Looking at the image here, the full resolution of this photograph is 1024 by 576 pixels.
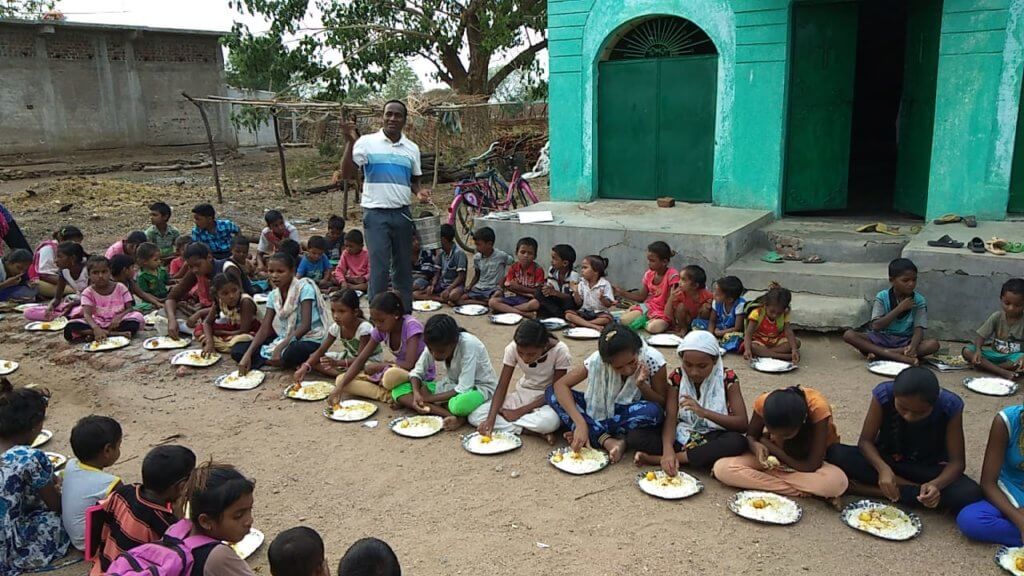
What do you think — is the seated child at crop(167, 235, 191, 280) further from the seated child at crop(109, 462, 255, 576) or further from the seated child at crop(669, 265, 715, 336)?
the seated child at crop(109, 462, 255, 576)

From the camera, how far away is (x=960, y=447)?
10.3 ft

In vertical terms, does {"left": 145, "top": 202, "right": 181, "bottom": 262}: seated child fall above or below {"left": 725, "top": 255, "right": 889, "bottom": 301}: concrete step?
above

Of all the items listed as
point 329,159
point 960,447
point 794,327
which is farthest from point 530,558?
point 329,159

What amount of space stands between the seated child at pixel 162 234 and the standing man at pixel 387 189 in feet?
8.64

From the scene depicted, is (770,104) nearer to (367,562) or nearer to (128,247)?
(128,247)

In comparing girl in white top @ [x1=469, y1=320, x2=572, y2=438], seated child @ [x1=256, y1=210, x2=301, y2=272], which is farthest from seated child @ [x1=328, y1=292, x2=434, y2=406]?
seated child @ [x1=256, y1=210, x2=301, y2=272]

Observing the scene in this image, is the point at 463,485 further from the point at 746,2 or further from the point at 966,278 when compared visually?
the point at 746,2

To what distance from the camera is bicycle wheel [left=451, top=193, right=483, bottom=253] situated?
961cm

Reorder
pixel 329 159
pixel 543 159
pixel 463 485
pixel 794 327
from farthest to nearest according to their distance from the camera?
pixel 329 159 → pixel 543 159 → pixel 794 327 → pixel 463 485

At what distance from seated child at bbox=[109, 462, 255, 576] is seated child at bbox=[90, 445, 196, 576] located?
0.89 ft

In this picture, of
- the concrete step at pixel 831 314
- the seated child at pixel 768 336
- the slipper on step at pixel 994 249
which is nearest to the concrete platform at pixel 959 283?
the slipper on step at pixel 994 249

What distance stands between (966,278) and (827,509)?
330 centimetres

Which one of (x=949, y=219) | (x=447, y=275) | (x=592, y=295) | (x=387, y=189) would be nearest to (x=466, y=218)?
(x=447, y=275)

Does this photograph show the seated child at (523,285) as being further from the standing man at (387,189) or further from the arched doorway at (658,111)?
the arched doorway at (658,111)
